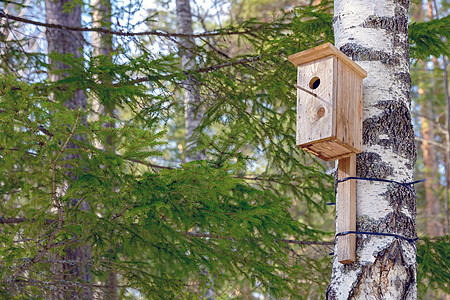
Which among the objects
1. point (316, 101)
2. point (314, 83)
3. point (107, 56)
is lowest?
point (316, 101)

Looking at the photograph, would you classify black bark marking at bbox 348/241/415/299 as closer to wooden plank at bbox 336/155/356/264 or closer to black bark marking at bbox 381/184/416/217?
wooden plank at bbox 336/155/356/264

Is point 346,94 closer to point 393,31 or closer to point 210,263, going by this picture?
point 393,31

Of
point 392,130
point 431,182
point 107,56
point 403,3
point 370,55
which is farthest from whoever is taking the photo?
point 431,182

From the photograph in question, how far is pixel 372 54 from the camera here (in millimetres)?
2768

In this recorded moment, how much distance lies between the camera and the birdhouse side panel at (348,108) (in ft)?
8.30

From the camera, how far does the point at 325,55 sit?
8.65 feet

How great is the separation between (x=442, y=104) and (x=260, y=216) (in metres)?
11.7

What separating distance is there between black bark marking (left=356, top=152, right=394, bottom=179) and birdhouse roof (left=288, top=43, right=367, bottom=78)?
42 cm

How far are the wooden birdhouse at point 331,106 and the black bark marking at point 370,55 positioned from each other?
129 mm

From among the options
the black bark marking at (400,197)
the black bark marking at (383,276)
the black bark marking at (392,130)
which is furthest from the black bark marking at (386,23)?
the black bark marking at (383,276)

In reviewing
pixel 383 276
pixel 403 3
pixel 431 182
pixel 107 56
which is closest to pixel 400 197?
pixel 383 276

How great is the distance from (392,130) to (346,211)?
477 millimetres

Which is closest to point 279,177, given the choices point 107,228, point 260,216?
point 260,216

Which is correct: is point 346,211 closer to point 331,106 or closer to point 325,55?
point 331,106
